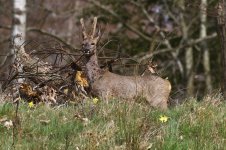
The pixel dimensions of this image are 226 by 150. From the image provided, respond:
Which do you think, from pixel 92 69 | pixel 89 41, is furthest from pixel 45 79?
pixel 89 41

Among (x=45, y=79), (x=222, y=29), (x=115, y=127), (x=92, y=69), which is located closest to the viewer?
(x=115, y=127)

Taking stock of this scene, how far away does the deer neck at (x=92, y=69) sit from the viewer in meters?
9.72

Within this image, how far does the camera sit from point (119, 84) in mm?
9531

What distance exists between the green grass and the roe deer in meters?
0.87

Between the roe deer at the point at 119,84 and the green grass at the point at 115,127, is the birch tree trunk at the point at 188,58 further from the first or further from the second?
the green grass at the point at 115,127

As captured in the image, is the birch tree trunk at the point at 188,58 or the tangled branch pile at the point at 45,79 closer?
the tangled branch pile at the point at 45,79

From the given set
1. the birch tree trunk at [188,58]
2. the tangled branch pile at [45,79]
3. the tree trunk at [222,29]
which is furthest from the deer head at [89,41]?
the birch tree trunk at [188,58]

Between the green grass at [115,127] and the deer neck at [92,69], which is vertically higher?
the deer neck at [92,69]

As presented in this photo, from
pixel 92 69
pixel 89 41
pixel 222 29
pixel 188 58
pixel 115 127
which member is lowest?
pixel 188 58

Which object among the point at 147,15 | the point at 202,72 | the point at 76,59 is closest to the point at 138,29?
the point at 147,15

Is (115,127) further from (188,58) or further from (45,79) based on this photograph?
(188,58)

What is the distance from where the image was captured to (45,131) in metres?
7.58

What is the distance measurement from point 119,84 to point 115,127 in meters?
2.09

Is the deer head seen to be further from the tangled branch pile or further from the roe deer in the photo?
the tangled branch pile
